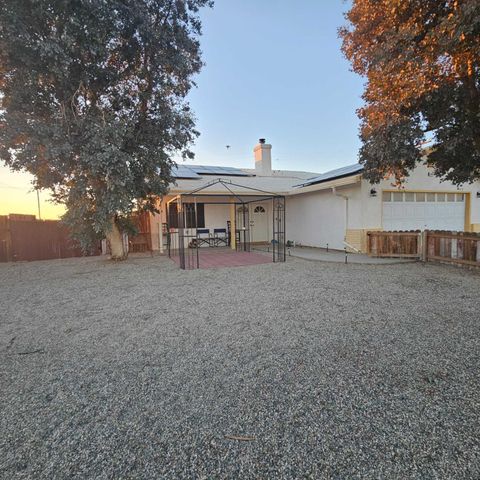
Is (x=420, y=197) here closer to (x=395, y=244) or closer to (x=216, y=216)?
(x=395, y=244)

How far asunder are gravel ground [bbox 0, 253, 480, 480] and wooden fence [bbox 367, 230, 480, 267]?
10.5 feet

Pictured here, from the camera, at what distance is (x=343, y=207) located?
1155 cm

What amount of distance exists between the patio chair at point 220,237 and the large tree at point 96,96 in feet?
17.2

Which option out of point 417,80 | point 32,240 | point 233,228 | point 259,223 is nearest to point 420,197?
point 417,80

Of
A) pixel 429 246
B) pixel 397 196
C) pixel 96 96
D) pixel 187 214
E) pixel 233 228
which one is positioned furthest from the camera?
pixel 187 214

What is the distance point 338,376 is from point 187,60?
1012 cm

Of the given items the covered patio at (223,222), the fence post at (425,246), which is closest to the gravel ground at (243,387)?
the fence post at (425,246)

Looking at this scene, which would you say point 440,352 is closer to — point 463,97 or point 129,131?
point 463,97

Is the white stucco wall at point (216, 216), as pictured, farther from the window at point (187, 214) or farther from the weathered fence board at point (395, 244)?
the weathered fence board at point (395, 244)

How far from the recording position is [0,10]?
6172mm

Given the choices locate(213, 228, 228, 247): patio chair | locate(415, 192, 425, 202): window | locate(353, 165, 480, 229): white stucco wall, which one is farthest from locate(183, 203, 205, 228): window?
locate(415, 192, 425, 202): window

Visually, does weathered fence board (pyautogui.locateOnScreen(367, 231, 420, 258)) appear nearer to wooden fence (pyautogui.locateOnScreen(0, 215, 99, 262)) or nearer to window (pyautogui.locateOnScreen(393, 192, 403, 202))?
window (pyautogui.locateOnScreen(393, 192, 403, 202))

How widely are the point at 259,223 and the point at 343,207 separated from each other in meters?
5.60

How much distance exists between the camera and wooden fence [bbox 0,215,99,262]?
1062cm
